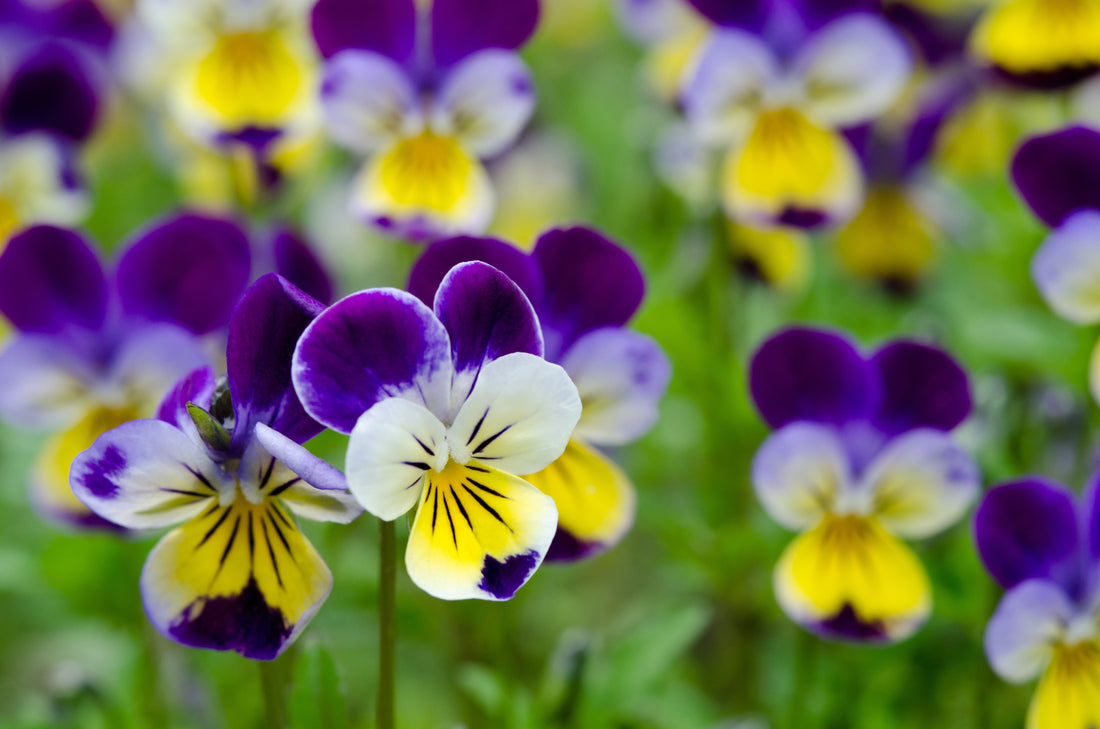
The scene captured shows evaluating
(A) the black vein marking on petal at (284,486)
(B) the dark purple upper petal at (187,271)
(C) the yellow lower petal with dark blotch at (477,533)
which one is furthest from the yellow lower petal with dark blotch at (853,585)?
(B) the dark purple upper petal at (187,271)

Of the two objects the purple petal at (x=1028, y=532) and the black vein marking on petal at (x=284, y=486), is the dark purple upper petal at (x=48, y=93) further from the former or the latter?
the purple petal at (x=1028, y=532)

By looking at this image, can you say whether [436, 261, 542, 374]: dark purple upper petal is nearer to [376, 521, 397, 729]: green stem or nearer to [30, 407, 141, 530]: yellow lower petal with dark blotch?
[376, 521, 397, 729]: green stem

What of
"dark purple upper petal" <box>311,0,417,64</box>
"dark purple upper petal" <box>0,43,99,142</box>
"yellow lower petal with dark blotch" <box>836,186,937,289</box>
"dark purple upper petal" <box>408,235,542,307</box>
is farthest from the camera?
"yellow lower petal with dark blotch" <box>836,186,937,289</box>

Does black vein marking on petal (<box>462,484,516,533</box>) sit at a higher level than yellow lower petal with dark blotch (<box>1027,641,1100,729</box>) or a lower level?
higher

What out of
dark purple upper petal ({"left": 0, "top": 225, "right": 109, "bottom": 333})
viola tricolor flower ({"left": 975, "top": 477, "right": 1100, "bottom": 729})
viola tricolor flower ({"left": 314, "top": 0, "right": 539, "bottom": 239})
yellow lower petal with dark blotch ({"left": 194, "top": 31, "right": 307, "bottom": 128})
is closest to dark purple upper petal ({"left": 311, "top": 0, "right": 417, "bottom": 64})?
viola tricolor flower ({"left": 314, "top": 0, "right": 539, "bottom": 239})

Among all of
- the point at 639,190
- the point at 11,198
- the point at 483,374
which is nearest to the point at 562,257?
the point at 483,374

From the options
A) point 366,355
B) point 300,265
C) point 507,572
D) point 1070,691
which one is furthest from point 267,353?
point 1070,691

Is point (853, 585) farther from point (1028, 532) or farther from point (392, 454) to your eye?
point (392, 454)
